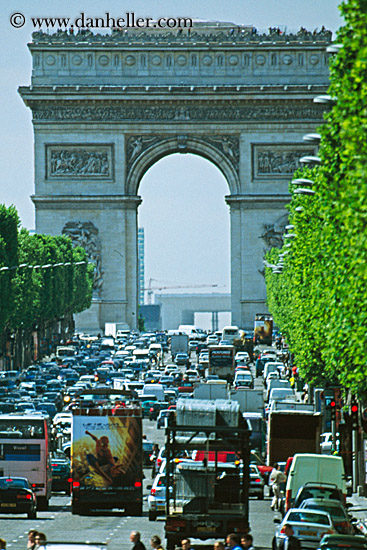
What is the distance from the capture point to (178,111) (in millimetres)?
124812

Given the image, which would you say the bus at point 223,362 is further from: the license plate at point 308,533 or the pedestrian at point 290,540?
the pedestrian at point 290,540

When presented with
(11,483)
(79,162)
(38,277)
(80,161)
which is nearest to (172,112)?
(80,161)

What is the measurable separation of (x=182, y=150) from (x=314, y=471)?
88791 millimetres

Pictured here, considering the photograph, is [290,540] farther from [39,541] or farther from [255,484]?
[255,484]

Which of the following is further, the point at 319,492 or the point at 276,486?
the point at 276,486

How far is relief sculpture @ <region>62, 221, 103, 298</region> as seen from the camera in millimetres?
126250

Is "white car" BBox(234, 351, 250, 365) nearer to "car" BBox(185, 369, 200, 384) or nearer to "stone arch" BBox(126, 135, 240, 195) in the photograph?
"car" BBox(185, 369, 200, 384)

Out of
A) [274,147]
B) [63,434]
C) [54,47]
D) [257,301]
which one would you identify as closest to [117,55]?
[54,47]

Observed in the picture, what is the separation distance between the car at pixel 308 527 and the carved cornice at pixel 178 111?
94.9 meters

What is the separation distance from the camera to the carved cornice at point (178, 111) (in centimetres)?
12450

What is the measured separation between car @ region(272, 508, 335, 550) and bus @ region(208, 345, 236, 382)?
53333 mm

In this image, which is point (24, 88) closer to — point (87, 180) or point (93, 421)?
point (87, 180)

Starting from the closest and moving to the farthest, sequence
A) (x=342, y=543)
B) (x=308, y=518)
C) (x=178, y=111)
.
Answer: (x=342, y=543) < (x=308, y=518) < (x=178, y=111)

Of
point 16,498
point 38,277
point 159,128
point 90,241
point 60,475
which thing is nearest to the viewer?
point 16,498
